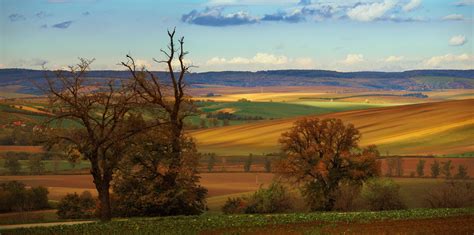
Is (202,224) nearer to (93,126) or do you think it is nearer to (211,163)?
(93,126)

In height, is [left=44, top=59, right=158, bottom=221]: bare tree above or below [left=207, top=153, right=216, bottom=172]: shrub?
above

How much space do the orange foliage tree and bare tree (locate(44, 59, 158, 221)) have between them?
1871cm

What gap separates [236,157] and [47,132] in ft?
235

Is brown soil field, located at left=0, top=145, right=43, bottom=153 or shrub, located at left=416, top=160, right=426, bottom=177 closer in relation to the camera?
shrub, located at left=416, top=160, right=426, bottom=177

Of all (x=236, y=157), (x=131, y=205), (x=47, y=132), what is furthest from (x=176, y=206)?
(x=236, y=157)

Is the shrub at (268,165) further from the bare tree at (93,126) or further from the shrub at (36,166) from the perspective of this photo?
the bare tree at (93,126)

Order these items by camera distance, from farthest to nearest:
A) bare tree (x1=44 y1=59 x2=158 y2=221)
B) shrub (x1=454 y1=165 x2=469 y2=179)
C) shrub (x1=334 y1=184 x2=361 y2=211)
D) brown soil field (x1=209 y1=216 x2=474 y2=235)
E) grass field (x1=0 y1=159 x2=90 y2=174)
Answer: grass field (x1=0 y1=159 x2=90 y2=174) < shrub (x1=454 y1=165 x2=469 y2=179) < shrub (x1=334 y1=184 x2=361 y2=211) < bare tree (x1=44 y1=59 x2=158 y2=221) < brown soil field (x1=209 y1=216 x2=474 y2=235)

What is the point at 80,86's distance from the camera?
50.9m

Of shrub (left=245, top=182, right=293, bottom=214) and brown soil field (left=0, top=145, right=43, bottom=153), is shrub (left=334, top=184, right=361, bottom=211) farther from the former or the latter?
brown soil field (left=0, top=145, right=43, bottom=153)

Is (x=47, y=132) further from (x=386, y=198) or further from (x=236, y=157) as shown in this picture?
(x=236, y=157)

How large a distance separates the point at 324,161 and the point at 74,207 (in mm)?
23045

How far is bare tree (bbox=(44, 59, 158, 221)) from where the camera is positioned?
49.8 metres

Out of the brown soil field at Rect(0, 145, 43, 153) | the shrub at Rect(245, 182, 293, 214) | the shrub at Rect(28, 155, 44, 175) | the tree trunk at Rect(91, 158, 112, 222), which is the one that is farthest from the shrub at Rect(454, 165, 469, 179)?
the brown soil field at Rect(0, 145, 43, 153)

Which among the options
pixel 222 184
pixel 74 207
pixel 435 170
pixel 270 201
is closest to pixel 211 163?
pixel 222 184
